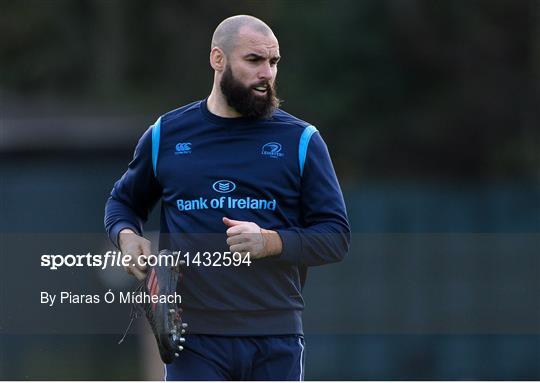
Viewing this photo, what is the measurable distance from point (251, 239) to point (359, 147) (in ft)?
54.6

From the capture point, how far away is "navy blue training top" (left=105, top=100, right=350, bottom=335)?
18.5ft

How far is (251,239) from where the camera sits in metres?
5.40

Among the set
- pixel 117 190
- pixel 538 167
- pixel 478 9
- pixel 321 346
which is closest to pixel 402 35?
pixel 478 9

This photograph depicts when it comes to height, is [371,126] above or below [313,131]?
above

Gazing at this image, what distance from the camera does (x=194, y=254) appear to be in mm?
5691

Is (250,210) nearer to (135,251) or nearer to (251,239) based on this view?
(251,239)

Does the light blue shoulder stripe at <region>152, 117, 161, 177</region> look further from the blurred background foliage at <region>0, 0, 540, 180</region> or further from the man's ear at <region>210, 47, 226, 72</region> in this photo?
the blurred background foliage at <region>0, 0, 540, 180</region>

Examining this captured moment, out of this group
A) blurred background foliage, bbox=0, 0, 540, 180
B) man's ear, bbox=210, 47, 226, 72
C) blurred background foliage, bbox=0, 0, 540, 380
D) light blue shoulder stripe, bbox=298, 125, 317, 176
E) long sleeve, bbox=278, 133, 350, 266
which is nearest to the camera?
long sleeve, bbox=278, 133, 350, 266

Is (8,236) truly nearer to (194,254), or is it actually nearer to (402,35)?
(194,254)

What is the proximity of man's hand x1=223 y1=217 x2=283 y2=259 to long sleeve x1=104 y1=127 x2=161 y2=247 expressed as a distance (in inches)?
23.3

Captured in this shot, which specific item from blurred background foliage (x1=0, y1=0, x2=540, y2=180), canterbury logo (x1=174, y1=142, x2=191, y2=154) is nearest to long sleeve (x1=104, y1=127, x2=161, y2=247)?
canterbury logo (x1=174, y1=142, x2=191, y2=154)

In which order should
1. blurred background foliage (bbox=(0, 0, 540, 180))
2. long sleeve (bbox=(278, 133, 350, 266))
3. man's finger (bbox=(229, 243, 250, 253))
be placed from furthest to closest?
blurred background foliage (bbox=(0, 0, 540, 180)), long sleeve (bbox=(278, 133, 350, 266)), man's finger (bbox=(229, 243, 250, 253))

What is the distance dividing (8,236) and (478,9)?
1088 cm

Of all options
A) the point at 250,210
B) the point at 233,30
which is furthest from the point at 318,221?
the point at 233,30
